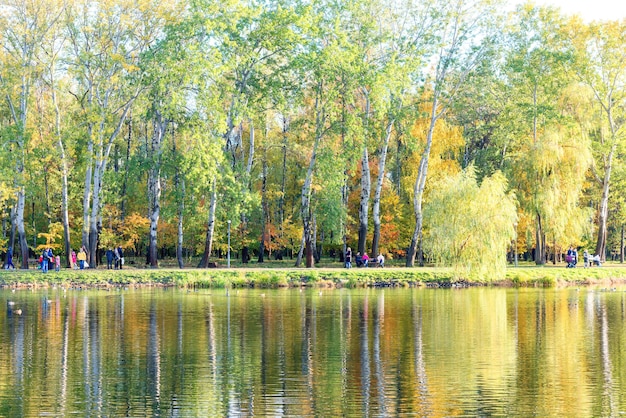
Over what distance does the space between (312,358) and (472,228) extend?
30.8m

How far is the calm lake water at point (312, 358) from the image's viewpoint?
18500mm

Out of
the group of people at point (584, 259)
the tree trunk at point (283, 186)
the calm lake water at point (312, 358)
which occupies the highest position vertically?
the tree trunk at point (283, 186)

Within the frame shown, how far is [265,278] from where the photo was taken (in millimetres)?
54406

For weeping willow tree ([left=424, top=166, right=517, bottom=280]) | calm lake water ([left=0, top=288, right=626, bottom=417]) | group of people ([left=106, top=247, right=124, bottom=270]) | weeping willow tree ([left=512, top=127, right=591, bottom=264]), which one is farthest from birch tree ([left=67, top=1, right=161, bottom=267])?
weeping willow tree ([left=512, top=127, right=591, bottom=264])

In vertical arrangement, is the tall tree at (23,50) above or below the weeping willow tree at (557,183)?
above

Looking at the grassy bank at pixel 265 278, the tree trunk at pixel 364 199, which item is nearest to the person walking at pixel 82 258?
the grassy bank at pixel 265 278

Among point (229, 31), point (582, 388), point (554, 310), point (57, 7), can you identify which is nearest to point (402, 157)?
point (229, 31)

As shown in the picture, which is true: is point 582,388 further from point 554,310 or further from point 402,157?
point 402,157

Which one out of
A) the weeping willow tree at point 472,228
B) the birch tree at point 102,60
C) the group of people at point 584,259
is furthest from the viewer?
the group of people at point 584,259

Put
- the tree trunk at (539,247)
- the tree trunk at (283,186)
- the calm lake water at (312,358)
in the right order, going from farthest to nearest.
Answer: the tree trunk at (283,186) → the tree trunk at (539,247) → the calm lake water at (312,358)

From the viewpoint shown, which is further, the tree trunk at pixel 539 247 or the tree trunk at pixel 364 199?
the tree trunk at pixel 539 247

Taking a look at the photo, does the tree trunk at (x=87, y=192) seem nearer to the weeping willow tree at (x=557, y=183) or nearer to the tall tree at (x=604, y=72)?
the weeping willow tree at (x=557, y=183)

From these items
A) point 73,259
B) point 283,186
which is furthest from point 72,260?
point 283,186

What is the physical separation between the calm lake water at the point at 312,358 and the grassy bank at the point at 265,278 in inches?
432
